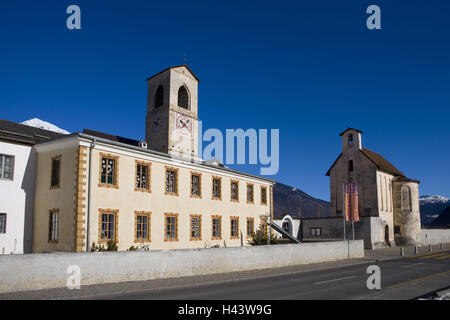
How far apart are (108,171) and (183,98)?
26135 millimetres

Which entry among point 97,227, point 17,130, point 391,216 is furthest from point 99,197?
point 391,216

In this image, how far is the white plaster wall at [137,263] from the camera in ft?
45.8

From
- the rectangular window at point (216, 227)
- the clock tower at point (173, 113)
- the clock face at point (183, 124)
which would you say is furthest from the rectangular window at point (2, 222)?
the clock face at point (183, 124)

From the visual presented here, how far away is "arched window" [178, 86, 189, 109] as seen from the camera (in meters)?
47.1

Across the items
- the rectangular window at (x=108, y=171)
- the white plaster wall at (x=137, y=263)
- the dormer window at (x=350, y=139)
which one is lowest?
the white plaster wall at (x=137, y=263)

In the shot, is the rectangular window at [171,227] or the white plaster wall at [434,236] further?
the white plaster wall at [434,236]

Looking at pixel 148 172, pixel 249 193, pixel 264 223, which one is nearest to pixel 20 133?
pixel 148 172

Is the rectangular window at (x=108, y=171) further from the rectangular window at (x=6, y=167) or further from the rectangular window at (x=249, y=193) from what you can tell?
the rectangular window at (x=249, y=193)

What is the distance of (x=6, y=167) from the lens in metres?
22.4

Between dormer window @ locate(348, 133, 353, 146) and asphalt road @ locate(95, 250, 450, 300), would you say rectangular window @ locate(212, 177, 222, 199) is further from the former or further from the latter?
dormer window @ locate(348, 133, 353, 146)

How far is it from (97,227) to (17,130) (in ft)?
34.3

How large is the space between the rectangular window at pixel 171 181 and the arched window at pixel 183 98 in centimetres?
2107

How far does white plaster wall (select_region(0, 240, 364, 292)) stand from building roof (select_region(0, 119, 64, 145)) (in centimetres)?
1108
